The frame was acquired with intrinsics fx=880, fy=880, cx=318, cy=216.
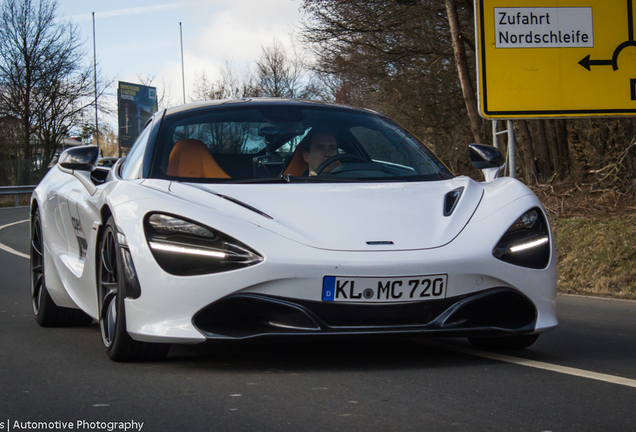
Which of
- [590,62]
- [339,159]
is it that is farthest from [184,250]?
[590,62]

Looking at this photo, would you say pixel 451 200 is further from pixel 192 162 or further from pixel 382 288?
pixel 192 162

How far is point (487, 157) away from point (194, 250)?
2098 millimetres

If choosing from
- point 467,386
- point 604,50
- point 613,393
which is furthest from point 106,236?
point 604,50

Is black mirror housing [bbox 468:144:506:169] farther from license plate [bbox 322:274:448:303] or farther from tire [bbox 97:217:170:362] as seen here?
tire [bbox 97:217:170:362]

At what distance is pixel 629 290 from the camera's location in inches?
311

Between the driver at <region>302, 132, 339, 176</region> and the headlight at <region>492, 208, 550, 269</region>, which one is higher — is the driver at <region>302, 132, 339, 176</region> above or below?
above

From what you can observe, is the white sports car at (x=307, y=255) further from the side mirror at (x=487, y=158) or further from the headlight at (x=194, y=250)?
the side mirror at (x=487, y=158)

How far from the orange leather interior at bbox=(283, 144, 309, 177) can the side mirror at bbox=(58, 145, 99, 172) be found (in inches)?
49.1

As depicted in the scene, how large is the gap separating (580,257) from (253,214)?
5568mm

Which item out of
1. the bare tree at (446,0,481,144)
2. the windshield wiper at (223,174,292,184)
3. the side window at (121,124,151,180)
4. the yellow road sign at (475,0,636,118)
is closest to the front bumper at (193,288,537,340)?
the windshield wiper at (223,174,292,184)

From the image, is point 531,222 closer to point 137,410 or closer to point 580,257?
point 137,410

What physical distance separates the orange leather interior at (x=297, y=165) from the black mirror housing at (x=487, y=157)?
1035 millimetres

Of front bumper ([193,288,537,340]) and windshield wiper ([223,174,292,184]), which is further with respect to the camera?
windshield wiper ([223,174,292,184])

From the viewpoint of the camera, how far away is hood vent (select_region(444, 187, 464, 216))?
4.29 metres
